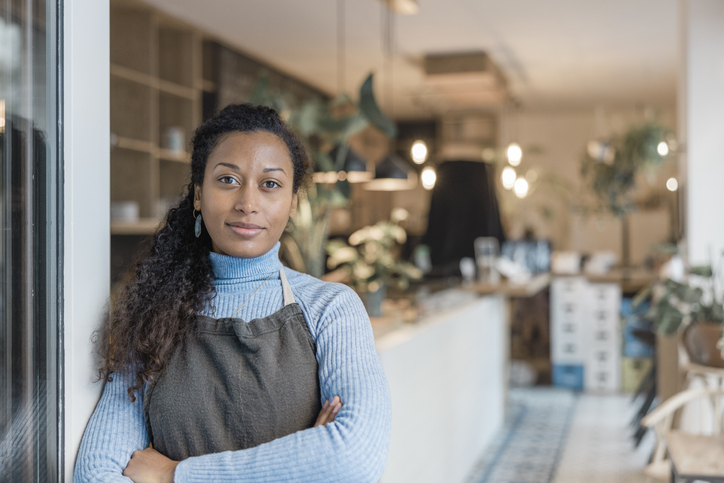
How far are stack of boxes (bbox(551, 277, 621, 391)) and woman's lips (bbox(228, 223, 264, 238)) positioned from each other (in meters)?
5.06

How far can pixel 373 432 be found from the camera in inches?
40.5

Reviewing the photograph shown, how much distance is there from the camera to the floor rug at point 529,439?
372cm

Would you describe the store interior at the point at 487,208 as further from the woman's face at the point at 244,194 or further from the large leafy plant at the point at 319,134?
the woman's face at the point at 244,194

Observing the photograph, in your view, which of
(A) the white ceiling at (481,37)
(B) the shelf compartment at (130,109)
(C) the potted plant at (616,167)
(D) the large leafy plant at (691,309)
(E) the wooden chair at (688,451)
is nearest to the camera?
(E) the wooden chair at (688,451)

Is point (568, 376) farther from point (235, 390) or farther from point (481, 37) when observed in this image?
point (235, 390)

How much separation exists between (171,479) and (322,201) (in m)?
2.12

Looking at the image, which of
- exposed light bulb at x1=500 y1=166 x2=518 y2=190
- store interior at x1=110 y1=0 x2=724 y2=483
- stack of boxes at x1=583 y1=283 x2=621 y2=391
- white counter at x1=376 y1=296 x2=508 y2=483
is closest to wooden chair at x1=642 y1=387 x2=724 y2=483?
store interior at x1=110 y1=0 x2=724 y2=483

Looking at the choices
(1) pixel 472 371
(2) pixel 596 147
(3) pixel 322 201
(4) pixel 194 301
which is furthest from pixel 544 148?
(4) pixel 194 301

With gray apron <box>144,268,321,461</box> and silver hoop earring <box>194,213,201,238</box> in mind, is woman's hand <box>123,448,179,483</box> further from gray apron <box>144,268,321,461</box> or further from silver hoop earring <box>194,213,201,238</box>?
silver hoop earring <box>194,213,201,238</box>

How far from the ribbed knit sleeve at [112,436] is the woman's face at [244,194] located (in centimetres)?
30

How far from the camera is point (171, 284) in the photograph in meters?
1.18

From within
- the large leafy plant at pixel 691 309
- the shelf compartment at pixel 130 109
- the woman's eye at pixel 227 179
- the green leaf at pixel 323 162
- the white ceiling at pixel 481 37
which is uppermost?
the white ceiling at pixel 481 37

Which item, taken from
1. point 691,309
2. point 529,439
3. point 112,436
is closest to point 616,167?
point 529,439

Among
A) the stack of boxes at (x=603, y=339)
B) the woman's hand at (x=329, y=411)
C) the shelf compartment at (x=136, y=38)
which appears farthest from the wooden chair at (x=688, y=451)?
the shelf compartment at (x=136, y=38)
